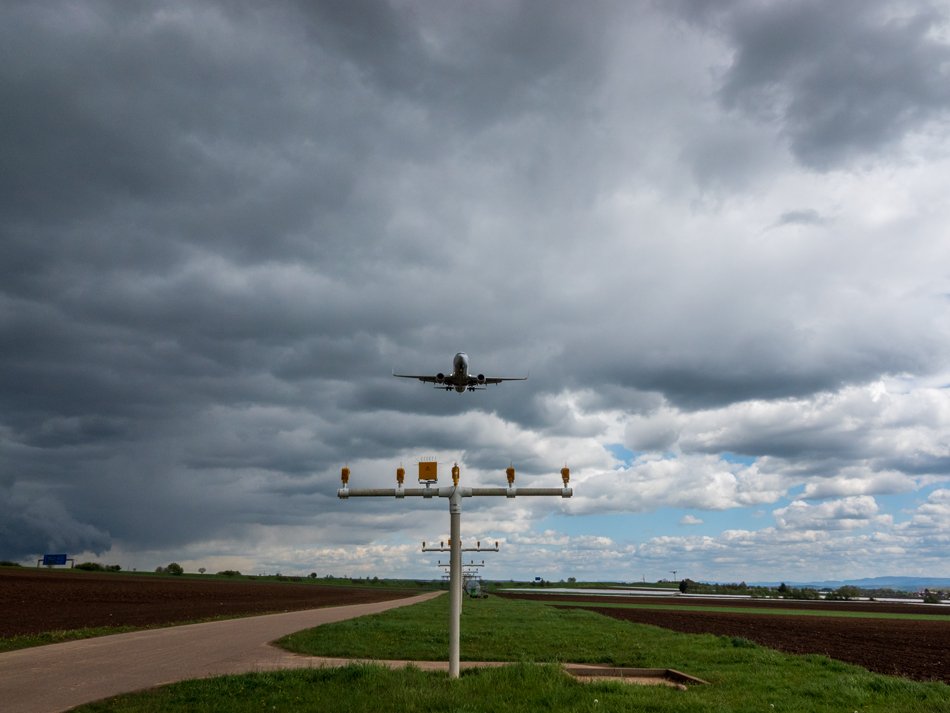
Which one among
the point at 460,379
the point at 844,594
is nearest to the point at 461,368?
the point at 460,379

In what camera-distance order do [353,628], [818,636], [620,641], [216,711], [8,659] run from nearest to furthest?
[216,711] → [8,659] → [620,641] → [353,628] → [818,636]

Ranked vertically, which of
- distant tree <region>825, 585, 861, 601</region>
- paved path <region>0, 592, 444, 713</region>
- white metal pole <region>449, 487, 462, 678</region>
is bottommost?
distant tree <region>825, 585, 861, 601</region>

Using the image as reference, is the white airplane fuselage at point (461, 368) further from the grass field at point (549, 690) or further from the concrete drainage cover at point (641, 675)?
the concrete drainage cover at point (641, 675)

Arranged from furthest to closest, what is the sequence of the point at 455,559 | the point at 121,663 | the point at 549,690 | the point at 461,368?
the point at 461,368, the point at 121,663, the point at 455,559, the point at 549,690

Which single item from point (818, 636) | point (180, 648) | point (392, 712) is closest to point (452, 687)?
point (392, 712)

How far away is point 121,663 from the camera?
81.5 feet

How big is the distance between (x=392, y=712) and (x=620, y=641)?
885 inches

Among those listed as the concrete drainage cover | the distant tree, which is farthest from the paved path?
the distant tree

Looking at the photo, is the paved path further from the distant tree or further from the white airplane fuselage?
the distant tree

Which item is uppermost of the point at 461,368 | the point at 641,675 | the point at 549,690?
the point at 461,368

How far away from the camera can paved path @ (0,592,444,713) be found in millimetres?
18875

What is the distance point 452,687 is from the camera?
693 inches

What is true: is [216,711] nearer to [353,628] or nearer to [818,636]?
[353,628]

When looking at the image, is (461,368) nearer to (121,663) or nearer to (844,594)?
(121,663)
